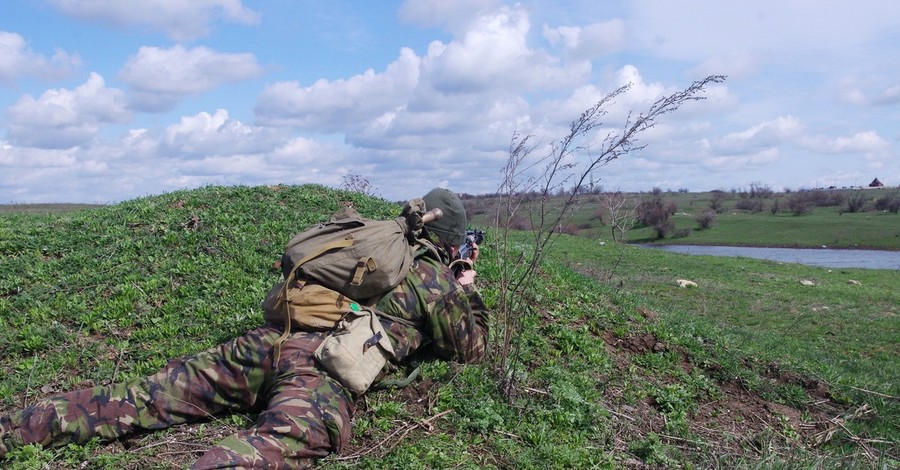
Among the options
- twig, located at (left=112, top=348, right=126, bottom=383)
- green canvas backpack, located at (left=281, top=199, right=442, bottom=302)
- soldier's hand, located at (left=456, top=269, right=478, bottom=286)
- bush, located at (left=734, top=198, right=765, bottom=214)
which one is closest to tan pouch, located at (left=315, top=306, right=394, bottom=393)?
green canvas backpack, located at (left=281, top=199, right=442, bottom=302)

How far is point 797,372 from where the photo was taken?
6.88m

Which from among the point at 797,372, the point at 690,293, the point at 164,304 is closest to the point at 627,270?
the point at 690,293

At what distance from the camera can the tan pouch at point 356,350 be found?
4.39 m

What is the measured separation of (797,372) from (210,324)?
583 cm

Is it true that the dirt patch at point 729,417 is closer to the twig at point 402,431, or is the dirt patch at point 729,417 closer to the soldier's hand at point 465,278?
the twig at point 402,431

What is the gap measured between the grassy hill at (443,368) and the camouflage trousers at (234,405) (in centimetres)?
12

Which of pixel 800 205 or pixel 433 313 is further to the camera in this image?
pixel 800 205

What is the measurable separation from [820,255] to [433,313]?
44255mm

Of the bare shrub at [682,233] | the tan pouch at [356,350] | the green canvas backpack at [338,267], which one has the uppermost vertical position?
the green canvas backpack at [338,267]

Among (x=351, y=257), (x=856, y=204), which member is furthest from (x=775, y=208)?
(x=351, y=257)

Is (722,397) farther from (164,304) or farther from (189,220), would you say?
(189,220)

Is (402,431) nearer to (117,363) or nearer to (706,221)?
(117,363)

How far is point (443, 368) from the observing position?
547 centimetres

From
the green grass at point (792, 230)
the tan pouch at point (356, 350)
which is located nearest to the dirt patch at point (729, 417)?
the tan pouch at point (356, 350)
